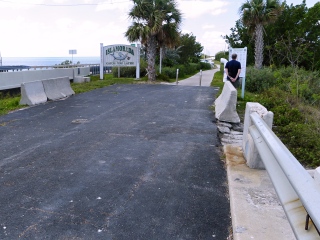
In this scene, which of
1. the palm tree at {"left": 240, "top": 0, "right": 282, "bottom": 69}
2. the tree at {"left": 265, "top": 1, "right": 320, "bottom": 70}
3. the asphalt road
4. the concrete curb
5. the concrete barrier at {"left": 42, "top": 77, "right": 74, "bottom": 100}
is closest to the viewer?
the concrete curb

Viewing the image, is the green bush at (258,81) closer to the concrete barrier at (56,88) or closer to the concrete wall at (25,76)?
the concrete barrier at (56,88)

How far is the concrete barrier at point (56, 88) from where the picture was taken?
12805 mm

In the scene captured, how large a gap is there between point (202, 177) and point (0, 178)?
2977mm

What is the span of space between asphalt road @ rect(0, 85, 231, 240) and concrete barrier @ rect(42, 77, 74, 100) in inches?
143

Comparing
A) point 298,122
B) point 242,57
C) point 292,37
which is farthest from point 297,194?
point 292,37

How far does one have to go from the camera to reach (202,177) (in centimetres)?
498

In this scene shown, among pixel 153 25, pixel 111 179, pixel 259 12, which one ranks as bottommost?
pixel 111 179

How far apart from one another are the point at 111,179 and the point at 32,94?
26.8ft

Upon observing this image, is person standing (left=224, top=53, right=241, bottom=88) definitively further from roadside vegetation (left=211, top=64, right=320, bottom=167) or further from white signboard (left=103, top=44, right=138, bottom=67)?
white signboard (left=103, top=44, right=138, bottom=67)

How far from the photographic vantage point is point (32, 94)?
11.8m

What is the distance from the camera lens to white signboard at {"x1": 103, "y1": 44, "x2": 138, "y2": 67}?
24.1 metres

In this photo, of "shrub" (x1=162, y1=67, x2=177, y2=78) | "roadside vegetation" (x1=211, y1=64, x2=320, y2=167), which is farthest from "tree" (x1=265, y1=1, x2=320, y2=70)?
"roadside vegetation" (x1=211, y1=64, x2=320, y2=167)

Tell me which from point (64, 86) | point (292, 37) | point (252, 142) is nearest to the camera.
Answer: point (252, 142)

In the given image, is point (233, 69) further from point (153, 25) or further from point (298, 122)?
point (153, 25)
